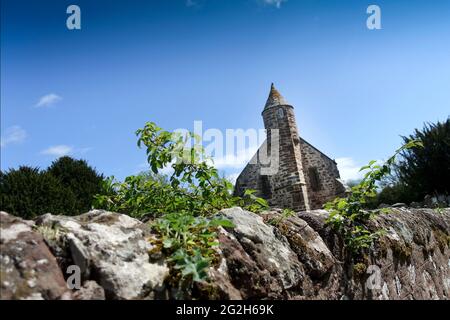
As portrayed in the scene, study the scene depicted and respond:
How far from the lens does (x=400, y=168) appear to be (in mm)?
23984

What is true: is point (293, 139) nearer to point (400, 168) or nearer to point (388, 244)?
point (400, 168)

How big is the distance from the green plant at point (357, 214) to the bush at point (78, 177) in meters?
12.4

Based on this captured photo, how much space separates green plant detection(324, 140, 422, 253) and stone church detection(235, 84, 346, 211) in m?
12.9

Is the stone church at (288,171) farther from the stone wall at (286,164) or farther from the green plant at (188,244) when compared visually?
the green plant at (188,244)

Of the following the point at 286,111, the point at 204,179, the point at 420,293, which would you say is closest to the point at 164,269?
the point at 204,179

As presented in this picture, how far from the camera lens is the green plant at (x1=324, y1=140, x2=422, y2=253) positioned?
8.25 ft

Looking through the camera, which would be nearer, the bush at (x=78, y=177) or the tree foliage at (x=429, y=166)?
the bush at (x=78, y=177)

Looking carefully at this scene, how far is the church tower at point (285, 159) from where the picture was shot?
1576 centimetres

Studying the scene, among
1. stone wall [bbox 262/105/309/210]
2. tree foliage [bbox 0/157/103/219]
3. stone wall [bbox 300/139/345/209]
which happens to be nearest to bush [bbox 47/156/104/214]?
tree foliage [bbox 0/157/103/219]

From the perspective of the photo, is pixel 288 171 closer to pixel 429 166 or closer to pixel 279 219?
pixel 429 166

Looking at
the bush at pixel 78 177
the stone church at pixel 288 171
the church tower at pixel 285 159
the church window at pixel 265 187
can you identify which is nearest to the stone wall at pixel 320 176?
the stone church at pixel 288 171

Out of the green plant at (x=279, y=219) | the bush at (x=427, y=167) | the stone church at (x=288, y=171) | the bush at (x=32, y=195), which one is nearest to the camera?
the green plant at (x=279, y=219)

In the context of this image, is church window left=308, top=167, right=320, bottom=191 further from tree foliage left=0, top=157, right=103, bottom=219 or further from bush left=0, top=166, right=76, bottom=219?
bush left=0, top=166, right=76, bottom=219
